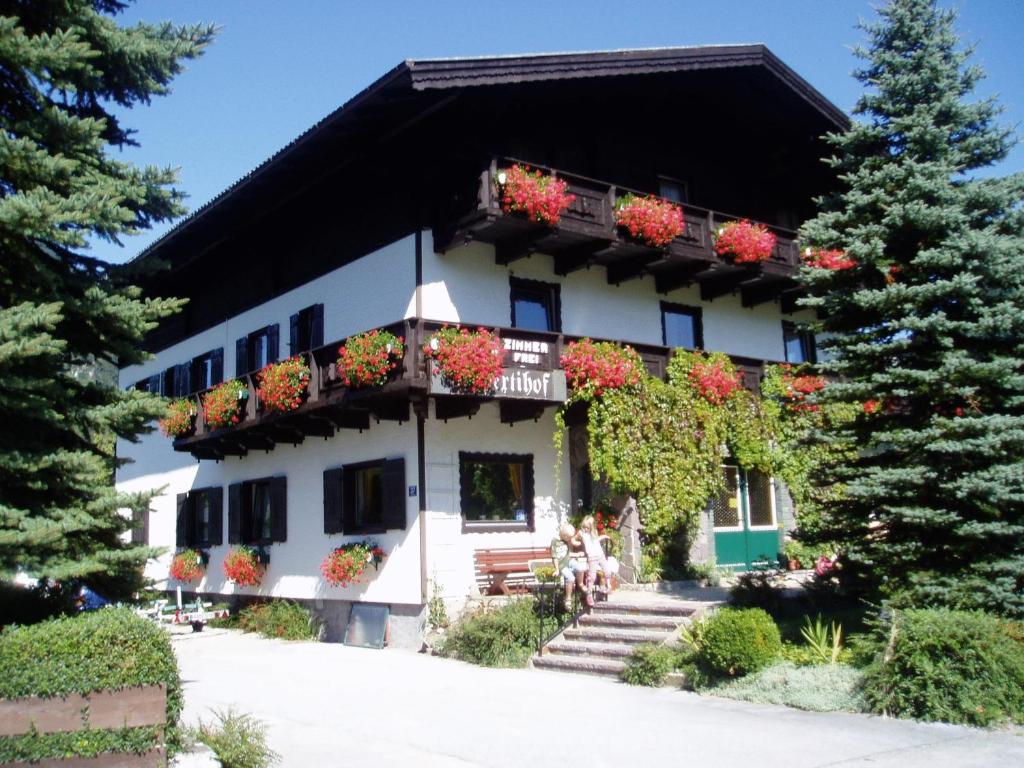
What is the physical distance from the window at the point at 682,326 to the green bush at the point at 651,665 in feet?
30.4

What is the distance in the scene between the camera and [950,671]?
9.67 meters

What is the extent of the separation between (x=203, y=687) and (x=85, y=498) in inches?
194

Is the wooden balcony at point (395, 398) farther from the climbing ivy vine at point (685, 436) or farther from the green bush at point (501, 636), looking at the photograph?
the green bush at point (501, 636)

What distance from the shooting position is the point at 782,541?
2147 cm

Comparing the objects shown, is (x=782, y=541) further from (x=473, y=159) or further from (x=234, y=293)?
(x=234, y=293)

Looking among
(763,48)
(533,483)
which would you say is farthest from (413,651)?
(763,48)

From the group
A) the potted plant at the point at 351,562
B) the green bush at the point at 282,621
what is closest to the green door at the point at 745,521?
the potted plant at the point at 351,562

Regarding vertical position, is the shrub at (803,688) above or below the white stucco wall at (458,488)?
below

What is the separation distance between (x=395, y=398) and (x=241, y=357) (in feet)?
26.0

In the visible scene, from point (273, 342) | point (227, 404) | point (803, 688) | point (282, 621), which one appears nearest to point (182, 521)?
point (227, 404)

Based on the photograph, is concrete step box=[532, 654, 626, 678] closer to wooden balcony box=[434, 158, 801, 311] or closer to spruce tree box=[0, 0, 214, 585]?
spruce tree box=[0, 0, 214, 585]

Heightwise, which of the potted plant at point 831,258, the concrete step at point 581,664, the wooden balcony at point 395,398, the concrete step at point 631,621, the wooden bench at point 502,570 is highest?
the potted plant at point 831,258

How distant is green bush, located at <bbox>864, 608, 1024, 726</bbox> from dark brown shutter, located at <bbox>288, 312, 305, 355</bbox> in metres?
14.1

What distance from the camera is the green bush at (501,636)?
48.2ft
